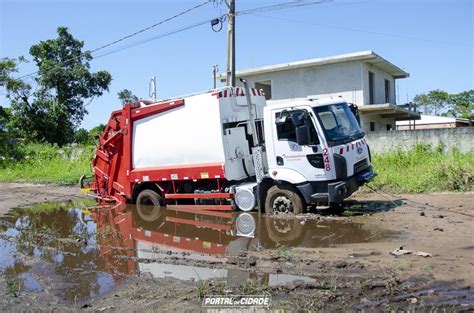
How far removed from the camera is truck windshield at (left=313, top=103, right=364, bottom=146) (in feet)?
30.7

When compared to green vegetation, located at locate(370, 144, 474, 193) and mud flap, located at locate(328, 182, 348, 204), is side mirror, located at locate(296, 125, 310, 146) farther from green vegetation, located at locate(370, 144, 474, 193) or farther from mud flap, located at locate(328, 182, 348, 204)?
green vegetation, located at locate(370, 144, 474, 193)

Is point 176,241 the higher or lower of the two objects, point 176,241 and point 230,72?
the lower

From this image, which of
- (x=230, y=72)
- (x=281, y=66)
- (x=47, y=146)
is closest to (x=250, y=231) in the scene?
(x=230, y=72)

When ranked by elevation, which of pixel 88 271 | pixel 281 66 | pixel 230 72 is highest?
pixel 281 66

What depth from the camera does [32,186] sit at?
2056 centimetres

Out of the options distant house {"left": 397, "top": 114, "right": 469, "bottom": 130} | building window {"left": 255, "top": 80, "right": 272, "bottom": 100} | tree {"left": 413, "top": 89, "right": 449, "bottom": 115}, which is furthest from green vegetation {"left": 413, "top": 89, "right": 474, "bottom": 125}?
building window {"left": 255, "top": 80, "right": 272, "bottom": 100}

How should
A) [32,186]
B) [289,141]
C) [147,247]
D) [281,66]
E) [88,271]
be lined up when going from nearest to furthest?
[88,271] < [147,247] < [289,141] < [32,186] < [281,66]

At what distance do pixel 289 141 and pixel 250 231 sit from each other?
211 cm

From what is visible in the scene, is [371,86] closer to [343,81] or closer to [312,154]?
[343,81]

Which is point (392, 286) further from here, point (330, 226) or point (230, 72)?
point (230, 72)

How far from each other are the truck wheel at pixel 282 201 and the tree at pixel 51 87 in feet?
82.0

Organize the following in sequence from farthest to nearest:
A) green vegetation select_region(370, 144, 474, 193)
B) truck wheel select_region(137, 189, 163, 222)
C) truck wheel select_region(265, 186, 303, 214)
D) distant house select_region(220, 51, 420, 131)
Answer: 1. distant house select_region(220, 51, 420, 131)
2. green vegetation select_region(370, 144, 474, 193)
3. truck wheel select_region(137, 189, 163, 222)
4. truck wheel select_region(265, 186, 303, 214)

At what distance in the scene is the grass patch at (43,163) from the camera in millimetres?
23141

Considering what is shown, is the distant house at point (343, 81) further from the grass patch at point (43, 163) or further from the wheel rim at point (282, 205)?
the wheel rim at point (282, 205)
